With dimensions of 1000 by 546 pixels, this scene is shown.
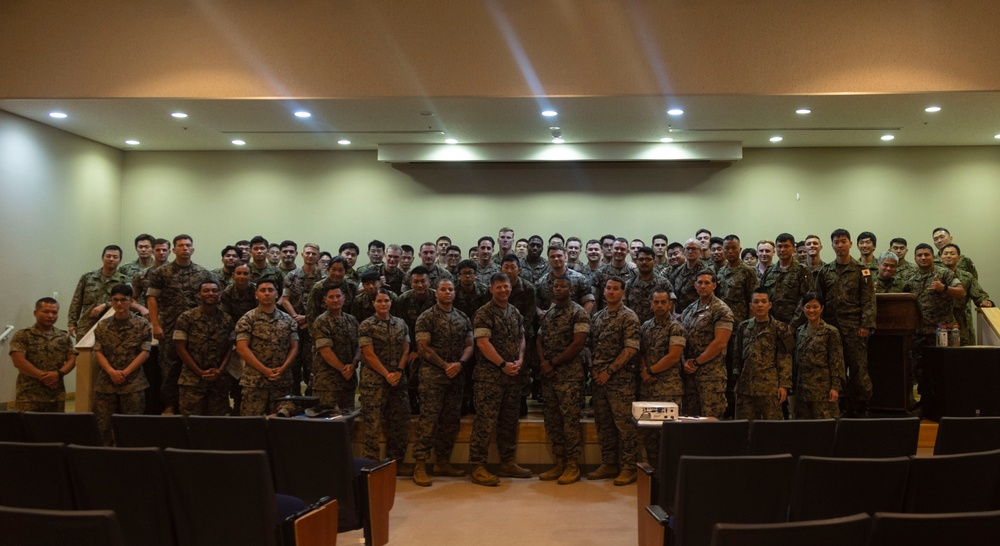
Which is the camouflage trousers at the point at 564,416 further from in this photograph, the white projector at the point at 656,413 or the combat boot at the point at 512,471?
the white projector at the point at 656,413

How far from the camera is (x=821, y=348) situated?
610 cm

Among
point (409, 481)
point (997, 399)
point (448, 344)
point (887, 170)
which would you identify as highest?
point (887, 170)

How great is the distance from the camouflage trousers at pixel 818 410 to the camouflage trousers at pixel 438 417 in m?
2.79

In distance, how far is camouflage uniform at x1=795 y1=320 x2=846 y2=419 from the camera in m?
6.07

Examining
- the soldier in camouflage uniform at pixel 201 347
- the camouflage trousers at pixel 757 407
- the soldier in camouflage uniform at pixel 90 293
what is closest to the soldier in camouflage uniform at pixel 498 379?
the camouflage trousers at pixel 757 407

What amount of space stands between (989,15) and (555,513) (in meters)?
6.43

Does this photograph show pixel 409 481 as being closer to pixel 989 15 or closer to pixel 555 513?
pixel 555 513

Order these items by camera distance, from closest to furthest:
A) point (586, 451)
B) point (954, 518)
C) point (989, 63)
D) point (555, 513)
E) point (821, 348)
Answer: point (954, 518) < point (555, 513) < point (821, 348) < point (586, 451) < point (989, 63)

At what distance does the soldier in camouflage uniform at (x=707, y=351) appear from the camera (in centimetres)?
596

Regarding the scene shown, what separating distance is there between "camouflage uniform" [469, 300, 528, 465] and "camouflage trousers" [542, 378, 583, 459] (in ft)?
0.88

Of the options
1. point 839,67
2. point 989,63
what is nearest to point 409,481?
point 839,67

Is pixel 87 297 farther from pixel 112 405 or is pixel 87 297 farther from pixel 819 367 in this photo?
pixel 819 367

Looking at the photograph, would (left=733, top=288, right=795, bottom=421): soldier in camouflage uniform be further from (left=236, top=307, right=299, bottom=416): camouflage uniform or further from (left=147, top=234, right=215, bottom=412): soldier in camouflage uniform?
(left=147, top=234, right=215, bottom=412): soldier in camouflage uniform

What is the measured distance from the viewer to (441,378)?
6215 millimetres
